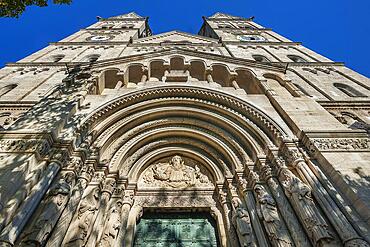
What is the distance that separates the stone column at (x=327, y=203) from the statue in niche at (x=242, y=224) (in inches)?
72.0

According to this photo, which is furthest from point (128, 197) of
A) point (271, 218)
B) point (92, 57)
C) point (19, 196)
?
point (92, 57)

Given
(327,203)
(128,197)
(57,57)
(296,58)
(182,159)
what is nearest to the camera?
(327,203)

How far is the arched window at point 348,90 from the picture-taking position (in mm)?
12852

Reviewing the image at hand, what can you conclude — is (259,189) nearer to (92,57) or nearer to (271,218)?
(271,218)

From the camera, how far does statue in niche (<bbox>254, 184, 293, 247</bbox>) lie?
525 centimetres

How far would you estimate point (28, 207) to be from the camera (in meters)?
4.84

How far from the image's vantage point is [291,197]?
5.79 m

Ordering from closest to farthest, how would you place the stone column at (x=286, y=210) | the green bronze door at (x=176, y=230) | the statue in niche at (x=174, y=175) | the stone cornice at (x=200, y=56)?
the stone column at (x=286, y=210)
the green bronze door at (x=176, y=230)
the statue in niche at (x=174, y=175)
the stone cornice at (x=200, y=56)

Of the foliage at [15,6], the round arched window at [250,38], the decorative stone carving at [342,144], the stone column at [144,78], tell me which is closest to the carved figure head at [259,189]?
the decorative stone carving at [342,144]

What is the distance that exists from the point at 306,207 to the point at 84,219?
17.2 ft

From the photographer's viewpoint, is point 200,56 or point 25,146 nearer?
point 25,146

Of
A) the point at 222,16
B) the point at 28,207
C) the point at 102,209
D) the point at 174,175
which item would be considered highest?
the point at 222,16

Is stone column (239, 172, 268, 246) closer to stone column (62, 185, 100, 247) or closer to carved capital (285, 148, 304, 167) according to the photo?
carved capital (285, 148, 304, 167)

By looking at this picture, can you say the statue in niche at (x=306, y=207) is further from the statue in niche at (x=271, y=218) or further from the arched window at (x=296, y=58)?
the arched window at (x=296, y=58)
